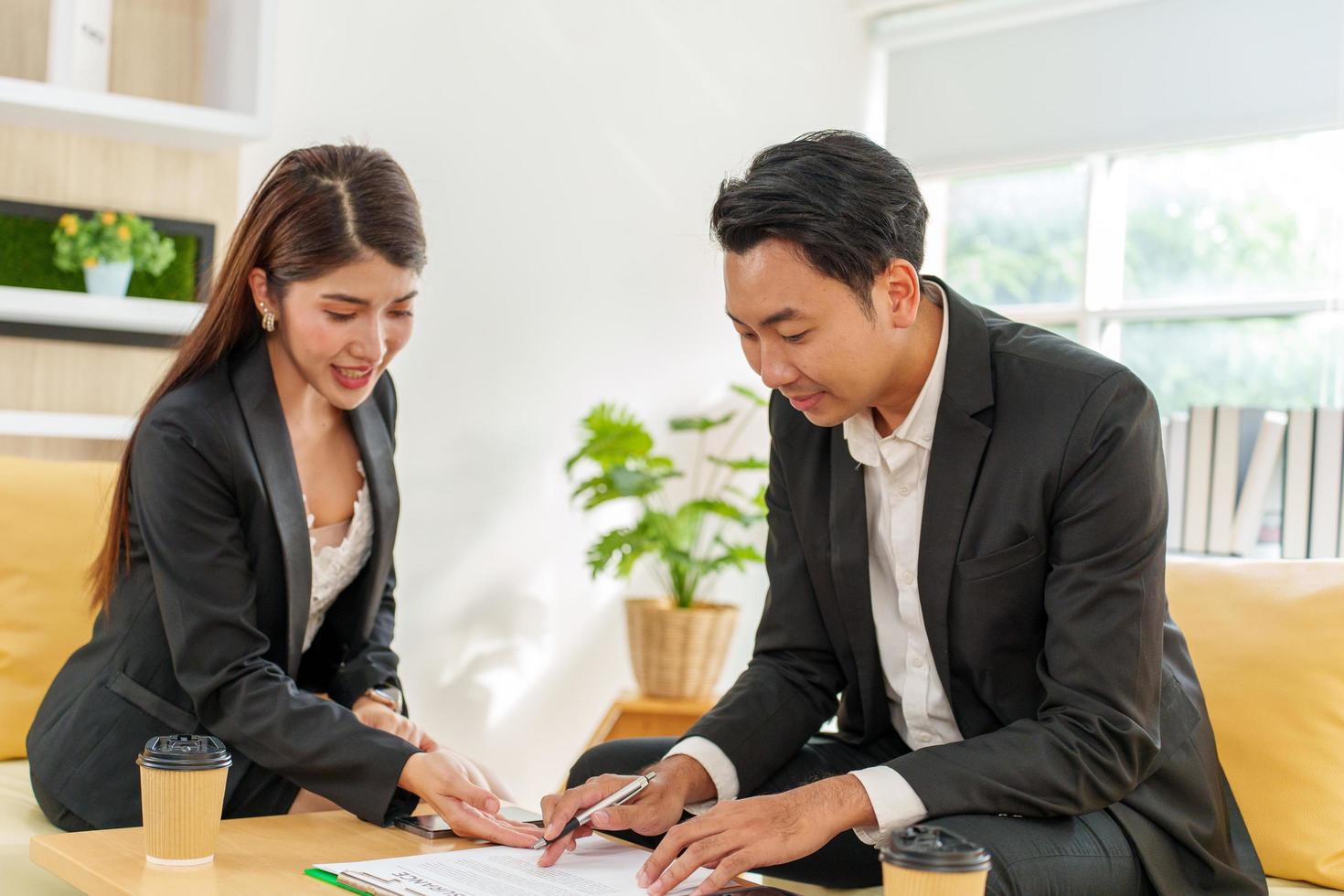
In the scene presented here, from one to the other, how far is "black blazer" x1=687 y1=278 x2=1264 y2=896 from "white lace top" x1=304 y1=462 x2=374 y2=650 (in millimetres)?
652

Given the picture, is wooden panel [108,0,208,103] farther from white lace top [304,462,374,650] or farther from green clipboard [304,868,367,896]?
green clipboard [304,868,367,896]

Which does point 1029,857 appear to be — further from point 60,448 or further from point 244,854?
point 60,448

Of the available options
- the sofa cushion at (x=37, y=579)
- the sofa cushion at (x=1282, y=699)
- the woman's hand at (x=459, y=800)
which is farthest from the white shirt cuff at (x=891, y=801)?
the sofa cushion at (x=37, y=579)

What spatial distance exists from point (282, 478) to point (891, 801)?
3.16 feet

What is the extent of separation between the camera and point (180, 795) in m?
1.39

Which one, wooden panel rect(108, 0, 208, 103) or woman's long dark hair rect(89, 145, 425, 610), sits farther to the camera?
wooden panel rect(108, 0, 208, 103)

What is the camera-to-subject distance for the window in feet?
12.3

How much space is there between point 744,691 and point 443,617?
2.00m

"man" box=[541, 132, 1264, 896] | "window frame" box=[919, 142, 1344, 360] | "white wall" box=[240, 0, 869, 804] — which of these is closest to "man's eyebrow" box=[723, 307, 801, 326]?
"man" box=[541, 132, 1264, 896]

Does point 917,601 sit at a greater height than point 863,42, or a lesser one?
lesser

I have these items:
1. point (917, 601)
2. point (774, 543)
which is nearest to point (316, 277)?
point (774, 543)

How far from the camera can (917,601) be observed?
68.4 inches

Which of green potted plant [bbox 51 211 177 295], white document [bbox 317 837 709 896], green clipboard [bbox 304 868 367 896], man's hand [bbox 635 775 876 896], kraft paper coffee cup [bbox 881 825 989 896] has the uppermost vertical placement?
green potted plant [bbox 51 211 177 295]

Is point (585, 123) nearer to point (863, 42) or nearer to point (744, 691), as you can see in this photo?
point (863, 42)
